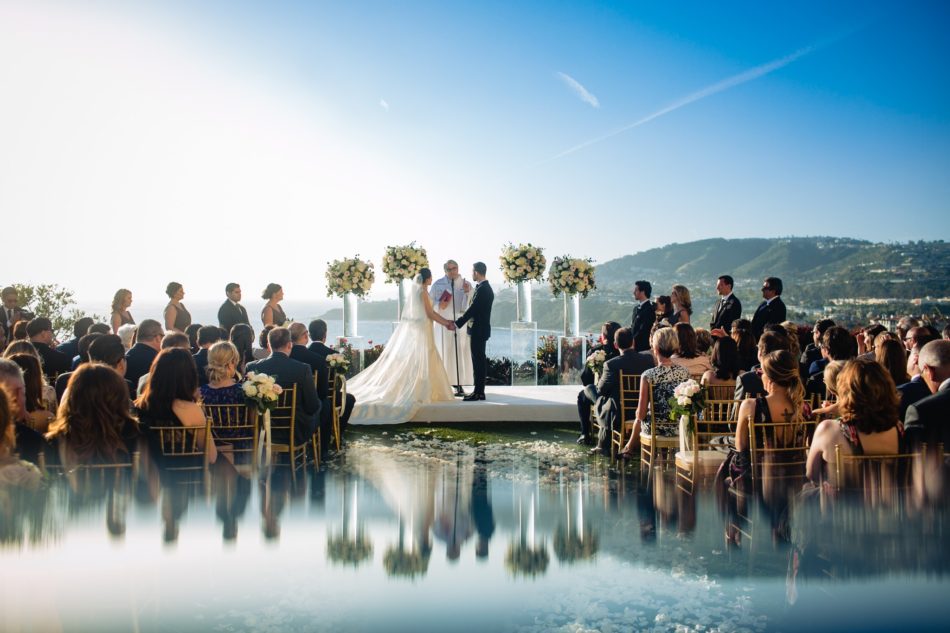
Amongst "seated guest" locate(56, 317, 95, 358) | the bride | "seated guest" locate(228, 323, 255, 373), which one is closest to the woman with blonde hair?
the bride

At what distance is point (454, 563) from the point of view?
13.4ft

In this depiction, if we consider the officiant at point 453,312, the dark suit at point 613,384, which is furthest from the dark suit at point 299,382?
the officiant at point 453,312

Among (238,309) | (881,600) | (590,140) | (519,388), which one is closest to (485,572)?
(881,600)

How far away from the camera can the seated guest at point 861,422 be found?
11.5 ft

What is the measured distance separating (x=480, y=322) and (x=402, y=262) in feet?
5.17

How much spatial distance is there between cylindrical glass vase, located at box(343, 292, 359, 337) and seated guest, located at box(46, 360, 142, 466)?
7.07 m

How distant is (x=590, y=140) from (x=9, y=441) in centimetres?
1683

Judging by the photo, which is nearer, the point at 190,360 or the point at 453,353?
the point at 190,360

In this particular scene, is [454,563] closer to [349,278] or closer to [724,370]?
[724,370]

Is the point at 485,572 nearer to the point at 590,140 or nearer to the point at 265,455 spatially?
the point at 265,455

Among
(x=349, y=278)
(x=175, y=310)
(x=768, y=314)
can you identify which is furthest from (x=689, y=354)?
(x=175, y=310)

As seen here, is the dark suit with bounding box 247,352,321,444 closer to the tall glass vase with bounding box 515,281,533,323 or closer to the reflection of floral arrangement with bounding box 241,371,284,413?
the reflection of floral arrangement with bounding box 241,371,284,413

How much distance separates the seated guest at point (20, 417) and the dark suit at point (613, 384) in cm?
451

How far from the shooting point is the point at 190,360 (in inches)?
167
